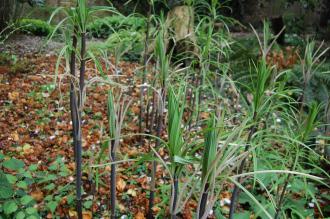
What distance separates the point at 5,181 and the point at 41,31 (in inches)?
219

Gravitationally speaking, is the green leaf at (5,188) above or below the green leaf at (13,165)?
below

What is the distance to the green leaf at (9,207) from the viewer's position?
5.22 feet

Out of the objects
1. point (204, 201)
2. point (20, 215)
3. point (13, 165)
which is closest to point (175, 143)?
point (204, 201)

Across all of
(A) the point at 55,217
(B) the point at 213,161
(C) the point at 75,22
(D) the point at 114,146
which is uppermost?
(C) the point at 75,22

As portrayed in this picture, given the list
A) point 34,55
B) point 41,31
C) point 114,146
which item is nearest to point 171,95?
point 114,146

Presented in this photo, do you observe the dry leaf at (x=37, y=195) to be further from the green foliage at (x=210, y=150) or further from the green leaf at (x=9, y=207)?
the green foliage at (x=210, y=150)

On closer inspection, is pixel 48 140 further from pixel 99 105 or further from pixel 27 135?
pixel 99 105

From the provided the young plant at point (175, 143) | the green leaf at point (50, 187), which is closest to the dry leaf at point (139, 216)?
the green leaf at point (50, 187)

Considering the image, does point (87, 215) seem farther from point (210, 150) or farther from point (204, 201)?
point (210, 150)

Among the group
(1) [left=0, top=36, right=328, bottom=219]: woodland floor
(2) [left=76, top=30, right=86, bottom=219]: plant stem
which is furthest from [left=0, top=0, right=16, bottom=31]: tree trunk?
(2) [left=76, top=30, right=86, bottom=219]: plant stem

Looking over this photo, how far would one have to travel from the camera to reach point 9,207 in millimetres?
1607

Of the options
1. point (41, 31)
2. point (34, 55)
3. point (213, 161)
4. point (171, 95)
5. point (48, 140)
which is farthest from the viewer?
point (41, 31)

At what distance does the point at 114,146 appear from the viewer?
4.72 ft

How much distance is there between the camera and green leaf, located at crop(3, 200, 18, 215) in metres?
1.59
